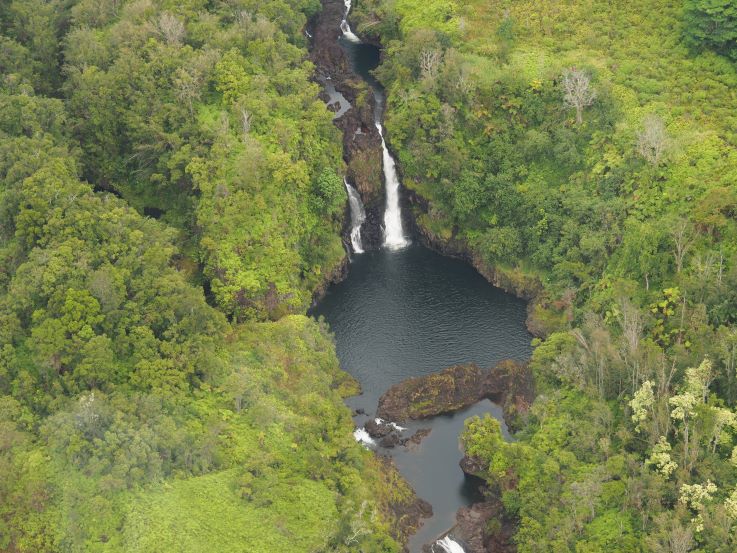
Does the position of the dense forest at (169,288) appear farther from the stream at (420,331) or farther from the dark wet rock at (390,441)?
the dark wet rock at (390,441)

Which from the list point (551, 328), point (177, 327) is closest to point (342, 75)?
point (551, 328)

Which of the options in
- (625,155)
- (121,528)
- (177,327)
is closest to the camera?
(121,528)

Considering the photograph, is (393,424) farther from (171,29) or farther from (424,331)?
(171,29)

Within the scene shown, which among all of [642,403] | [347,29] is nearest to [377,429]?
[642,403]

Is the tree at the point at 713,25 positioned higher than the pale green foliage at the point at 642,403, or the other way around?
the tree at the point at 713,25

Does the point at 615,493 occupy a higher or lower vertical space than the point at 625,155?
lower

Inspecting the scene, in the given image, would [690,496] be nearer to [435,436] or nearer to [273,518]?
[435,436]

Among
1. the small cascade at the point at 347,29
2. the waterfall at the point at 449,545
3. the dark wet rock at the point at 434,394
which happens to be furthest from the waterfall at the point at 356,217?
the waterfall at the point at 449,545
